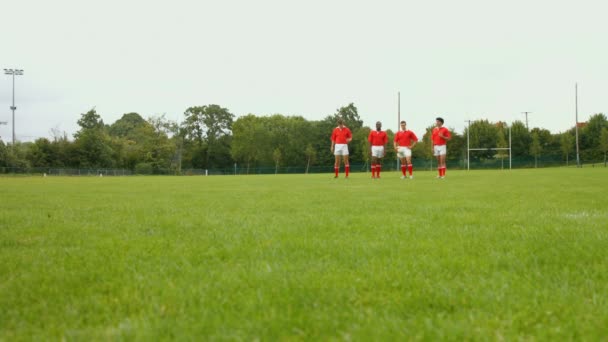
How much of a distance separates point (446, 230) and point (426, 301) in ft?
6.87

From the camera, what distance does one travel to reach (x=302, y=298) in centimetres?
222

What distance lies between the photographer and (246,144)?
270ft

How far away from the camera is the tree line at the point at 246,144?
62.7m

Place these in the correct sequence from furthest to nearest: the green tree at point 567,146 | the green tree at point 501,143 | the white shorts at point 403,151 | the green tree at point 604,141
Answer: the green tree at point 501,143
the green tree at point 567,146
the green tree at point 604,141
the white shorts at point 403,151

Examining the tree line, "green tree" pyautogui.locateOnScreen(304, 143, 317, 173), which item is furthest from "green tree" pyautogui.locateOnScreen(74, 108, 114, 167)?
"green tree" pyautogui.locateOnScreen(304, 143, 317, 173)

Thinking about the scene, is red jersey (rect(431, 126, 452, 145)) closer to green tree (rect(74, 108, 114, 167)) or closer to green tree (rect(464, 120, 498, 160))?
green tree (rect(464, 120, 498, 160))

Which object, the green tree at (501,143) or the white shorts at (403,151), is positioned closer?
the white shorts at (403,151)

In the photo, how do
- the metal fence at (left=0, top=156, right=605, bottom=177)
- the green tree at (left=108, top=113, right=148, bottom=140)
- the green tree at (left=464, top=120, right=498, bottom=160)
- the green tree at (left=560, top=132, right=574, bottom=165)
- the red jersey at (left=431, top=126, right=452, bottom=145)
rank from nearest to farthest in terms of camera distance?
the red jersey at (left=431, top=126, right=452, bottom=145) → the metal fence at (left=0, top=156, right=605, bottom=177) → the green tree at (left=560, top=132, right=574, bottom=165) → the green tree at (left=464, top=120, right=498, bottom=160) → the green tree at (left=108, top=113, right=148, bottom=140)

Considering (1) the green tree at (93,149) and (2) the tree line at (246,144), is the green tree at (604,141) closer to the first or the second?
(2) the tree line at (246,144)

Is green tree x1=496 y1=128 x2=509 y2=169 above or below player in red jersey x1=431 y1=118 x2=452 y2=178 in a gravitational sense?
above

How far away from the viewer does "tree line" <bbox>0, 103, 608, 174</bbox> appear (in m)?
62.7

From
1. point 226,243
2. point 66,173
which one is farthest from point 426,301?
point 66,173

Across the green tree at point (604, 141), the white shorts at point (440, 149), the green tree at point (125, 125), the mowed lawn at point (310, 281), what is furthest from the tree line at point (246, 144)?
the mowed lawn at point (310, 281)

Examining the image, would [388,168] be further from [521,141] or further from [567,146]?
[567,146]
